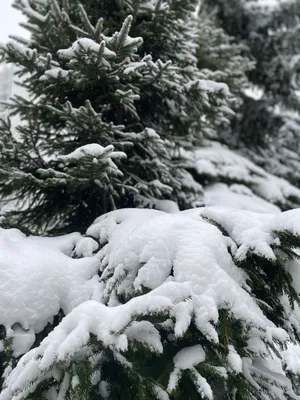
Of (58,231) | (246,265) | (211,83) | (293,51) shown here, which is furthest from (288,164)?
(246,265)

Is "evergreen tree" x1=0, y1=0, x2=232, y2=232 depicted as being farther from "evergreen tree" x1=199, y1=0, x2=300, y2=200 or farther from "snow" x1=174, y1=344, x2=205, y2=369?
"evergreen tree" x1=199, y1=0, x2=300, y2=200

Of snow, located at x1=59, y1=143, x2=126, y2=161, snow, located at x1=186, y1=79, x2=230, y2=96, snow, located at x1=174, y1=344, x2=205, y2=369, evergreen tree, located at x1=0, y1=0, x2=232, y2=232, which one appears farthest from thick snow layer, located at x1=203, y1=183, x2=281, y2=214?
snow, located at x1=174, y1=344, x2=205, y2=369

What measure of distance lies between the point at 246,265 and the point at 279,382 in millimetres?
617

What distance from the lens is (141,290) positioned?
211 centimetres

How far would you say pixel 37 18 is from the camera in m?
3.43

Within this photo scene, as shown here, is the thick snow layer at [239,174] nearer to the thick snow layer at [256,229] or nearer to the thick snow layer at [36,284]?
the thick snow layer at [256,229]

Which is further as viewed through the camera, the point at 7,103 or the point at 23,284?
the point at 7,103

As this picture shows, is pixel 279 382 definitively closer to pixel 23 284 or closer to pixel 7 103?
pixel 23 284

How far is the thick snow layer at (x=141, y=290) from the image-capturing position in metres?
1.74

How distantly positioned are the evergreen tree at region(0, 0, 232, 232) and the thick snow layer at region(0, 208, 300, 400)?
68cm

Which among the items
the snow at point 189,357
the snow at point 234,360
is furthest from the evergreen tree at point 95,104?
the snow at point 234,360

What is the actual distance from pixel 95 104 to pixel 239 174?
10.2ft

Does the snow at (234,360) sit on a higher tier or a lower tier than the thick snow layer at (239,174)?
higher

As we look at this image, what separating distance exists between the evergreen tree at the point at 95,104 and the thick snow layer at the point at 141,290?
26.9 inches
